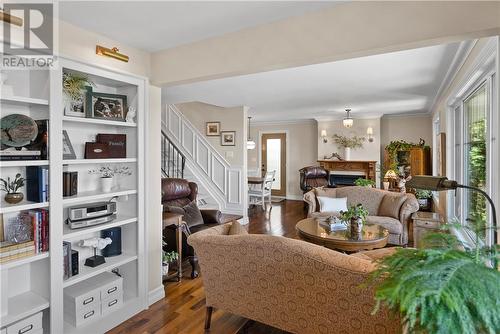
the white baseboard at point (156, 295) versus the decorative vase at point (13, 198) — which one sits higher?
the decorative vase at point (13, 198)

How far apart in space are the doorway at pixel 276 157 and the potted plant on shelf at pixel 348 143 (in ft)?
6.07

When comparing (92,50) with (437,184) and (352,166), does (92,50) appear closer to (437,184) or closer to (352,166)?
(437,184)

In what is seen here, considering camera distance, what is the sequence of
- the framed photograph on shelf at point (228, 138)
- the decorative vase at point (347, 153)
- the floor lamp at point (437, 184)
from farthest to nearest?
the decorative vase at point (347, 153), the framed photograph on shelf at point (228, 138), the floor lamp at point (437, 184)

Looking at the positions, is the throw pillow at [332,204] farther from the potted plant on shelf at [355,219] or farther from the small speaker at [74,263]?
the small speaker at [74,263]

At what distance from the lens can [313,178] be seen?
7.98 m

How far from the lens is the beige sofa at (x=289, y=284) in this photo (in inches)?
69.1

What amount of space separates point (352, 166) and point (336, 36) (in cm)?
664

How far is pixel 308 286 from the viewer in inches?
74.9

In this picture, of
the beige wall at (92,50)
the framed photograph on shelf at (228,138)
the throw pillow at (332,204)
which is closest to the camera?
the beige wall at (92,50)

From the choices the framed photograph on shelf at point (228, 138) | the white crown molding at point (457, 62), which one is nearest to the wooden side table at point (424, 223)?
the white crown molding at point (457, 62)

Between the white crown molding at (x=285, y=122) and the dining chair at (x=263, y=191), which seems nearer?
the dining chair at (x=263, y=191)

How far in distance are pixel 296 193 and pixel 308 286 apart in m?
7.60

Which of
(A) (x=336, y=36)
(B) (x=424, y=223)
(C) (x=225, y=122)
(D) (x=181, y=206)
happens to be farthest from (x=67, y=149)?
(C) (x=225, y=122)

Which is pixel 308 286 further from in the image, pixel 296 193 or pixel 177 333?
pixel 296 193
